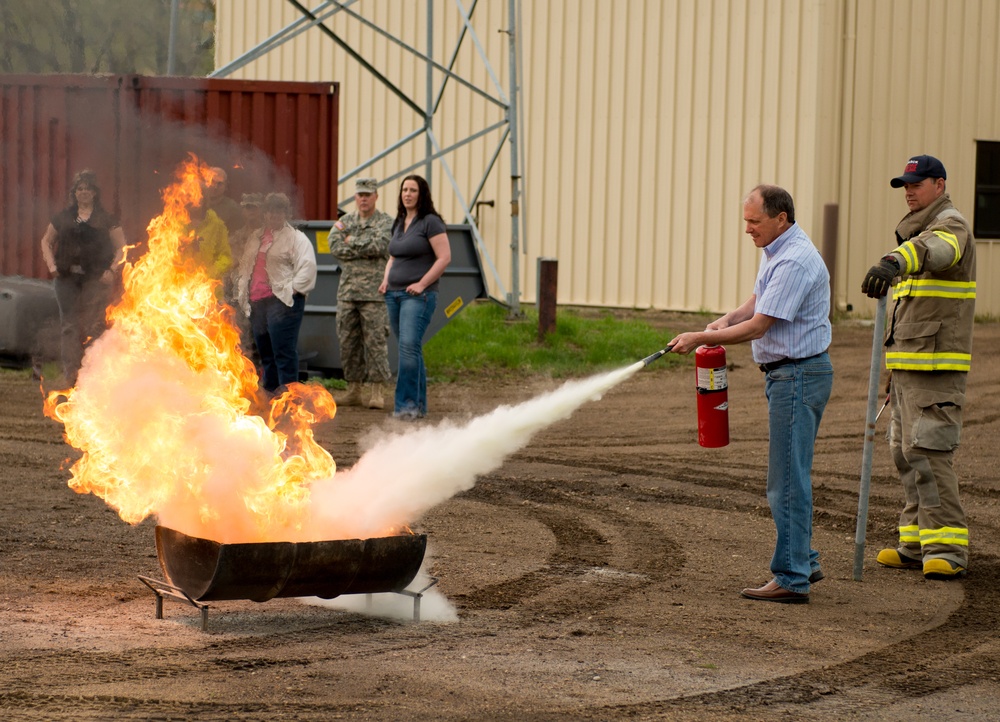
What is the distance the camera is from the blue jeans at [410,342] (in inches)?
510

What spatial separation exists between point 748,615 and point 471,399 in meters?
8.82

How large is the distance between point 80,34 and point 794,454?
22.7 meters

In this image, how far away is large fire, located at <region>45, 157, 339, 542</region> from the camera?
6.55 m

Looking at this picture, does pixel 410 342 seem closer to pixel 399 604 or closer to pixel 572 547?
pixel 572 547

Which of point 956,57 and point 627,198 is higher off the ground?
point 956,57

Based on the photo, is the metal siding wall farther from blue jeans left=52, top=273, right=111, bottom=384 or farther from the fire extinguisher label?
the fire extinguisher label

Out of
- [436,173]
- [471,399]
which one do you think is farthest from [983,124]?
[471,399]

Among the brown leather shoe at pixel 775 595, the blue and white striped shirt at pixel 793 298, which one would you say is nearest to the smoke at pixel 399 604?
the brown leather shoe at pixel 775 595

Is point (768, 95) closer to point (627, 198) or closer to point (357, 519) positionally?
point (627, 198)

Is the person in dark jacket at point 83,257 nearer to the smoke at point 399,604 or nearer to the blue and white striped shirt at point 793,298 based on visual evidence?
the smoke at point 399,604

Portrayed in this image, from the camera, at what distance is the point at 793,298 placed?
275 inches

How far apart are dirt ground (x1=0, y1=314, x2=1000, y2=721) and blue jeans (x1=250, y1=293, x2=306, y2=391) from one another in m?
2.17

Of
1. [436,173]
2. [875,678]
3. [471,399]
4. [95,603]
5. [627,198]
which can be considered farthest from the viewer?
[436,173]

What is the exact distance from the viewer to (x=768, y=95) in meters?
21.3
